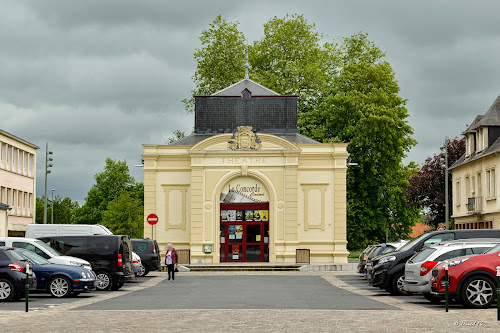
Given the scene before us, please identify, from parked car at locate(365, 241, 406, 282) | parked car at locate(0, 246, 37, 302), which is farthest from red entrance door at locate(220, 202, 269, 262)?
parked car at locate(0, 246, 37, 302)

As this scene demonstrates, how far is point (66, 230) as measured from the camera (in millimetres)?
37562

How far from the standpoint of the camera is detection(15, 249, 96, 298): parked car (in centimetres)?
2534

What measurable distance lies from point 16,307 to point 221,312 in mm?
5516

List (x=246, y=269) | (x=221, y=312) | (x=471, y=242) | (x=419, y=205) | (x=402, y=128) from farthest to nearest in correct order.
Result: 1. (x=419, y=205)
2. (x=402, y=128)
3. (x=246, y=269)
4. (x=471, y=242)
5. (x=221, y=312)

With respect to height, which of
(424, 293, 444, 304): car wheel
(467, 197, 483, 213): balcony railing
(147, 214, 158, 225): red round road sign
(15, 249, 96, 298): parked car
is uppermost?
(467, 197, 483, 213): balcony railing

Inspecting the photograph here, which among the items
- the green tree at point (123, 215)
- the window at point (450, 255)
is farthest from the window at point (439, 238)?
the green tree at point (123, 215)

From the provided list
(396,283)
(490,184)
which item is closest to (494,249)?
(396,283)

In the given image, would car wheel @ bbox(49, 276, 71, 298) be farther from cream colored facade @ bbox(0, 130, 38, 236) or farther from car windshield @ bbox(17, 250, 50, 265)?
cream colored facade @ bbox(0, 130, 38, 236)

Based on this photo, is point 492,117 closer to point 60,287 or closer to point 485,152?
point 485,152

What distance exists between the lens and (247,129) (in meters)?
50.8

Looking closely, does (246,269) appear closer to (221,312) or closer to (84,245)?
(84,245)

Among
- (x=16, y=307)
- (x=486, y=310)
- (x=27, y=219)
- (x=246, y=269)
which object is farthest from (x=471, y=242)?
(x=27, y=219)

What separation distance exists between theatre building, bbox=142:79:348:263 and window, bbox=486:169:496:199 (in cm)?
871

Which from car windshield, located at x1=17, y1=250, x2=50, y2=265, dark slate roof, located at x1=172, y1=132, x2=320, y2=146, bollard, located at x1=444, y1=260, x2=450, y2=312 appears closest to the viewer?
bollard, located at x1=444, y1=260, x2=450, y2=312
